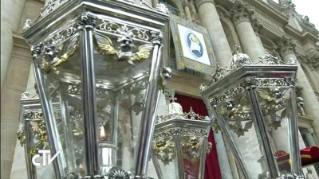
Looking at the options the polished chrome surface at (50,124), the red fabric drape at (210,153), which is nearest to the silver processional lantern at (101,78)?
the polished chrome surface at (50,124)

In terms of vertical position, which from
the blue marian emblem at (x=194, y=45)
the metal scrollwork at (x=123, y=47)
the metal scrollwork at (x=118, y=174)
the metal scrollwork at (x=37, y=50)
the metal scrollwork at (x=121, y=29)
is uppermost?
the blue marian emblem at (x=194, y=45)

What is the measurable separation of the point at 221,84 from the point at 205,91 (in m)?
0.21

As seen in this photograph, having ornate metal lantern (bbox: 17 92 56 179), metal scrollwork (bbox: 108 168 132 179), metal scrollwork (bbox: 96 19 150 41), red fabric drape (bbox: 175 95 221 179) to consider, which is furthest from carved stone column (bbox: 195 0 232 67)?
metal scrollwork (bbox: 108 168 132 179)

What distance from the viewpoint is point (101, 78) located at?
1.73 metres

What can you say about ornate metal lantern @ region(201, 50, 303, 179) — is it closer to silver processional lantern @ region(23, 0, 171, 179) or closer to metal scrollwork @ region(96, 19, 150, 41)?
silver processional lantern @ region(23, 0, 171, 179)

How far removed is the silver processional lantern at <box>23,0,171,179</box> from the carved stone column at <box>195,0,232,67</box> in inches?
292

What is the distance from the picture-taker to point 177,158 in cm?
312

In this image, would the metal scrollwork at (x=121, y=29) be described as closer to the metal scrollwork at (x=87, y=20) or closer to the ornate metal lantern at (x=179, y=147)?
the metal scrollwork at (x=87, y=20)

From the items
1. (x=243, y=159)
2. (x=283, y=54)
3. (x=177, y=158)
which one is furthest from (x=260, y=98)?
(x=283, y=54)

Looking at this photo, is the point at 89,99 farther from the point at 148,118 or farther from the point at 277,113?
the point at 277,113

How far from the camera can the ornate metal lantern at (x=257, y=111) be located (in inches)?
91.6

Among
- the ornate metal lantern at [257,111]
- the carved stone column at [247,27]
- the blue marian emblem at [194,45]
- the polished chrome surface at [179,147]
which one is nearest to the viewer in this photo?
the ornate metal lantern at [257,111]

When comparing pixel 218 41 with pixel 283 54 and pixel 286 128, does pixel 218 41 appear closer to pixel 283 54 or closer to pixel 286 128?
pixel 283 54

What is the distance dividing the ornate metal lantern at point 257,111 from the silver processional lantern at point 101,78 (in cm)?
97
